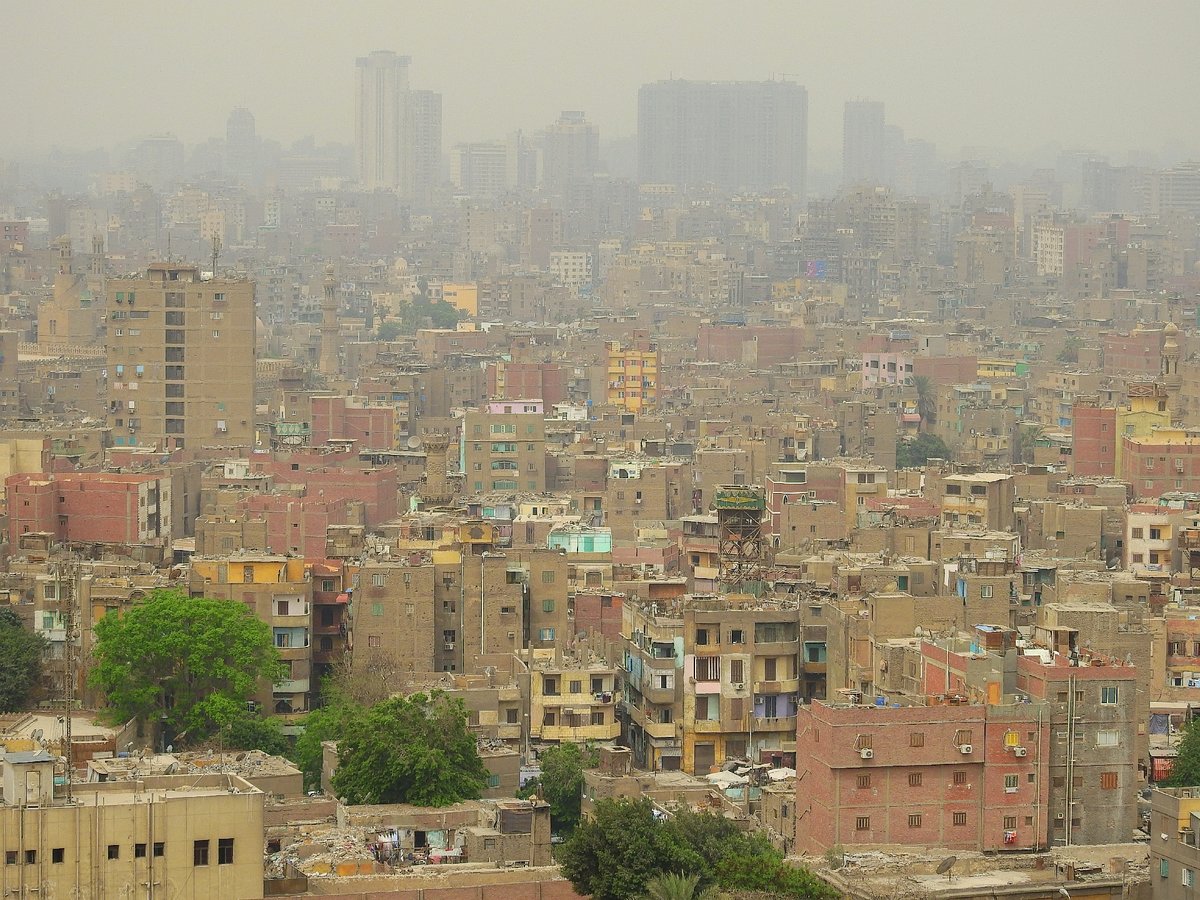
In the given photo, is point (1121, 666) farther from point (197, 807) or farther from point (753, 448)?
point (753, 448)

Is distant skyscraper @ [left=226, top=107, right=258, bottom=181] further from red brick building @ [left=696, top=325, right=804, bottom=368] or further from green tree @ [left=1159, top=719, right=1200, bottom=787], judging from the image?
green tree @ [left=1159, top=719, right=1200, bottom=787]

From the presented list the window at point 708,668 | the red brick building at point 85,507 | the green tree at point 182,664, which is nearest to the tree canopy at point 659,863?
the window at point 708,668

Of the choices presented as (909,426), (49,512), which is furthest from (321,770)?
(909,426)

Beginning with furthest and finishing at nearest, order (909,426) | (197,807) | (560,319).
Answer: (560,319), (909,426), (197,807)

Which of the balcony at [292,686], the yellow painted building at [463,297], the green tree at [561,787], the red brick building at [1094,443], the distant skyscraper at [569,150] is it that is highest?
the distant skyscraper at [569,150]

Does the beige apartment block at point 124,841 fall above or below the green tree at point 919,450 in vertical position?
below

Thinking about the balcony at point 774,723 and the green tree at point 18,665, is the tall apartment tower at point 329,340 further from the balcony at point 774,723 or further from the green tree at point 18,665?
the balcony at point 774,723

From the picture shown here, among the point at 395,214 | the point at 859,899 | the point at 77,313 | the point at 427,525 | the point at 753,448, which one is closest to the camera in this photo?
the point at 859,899
